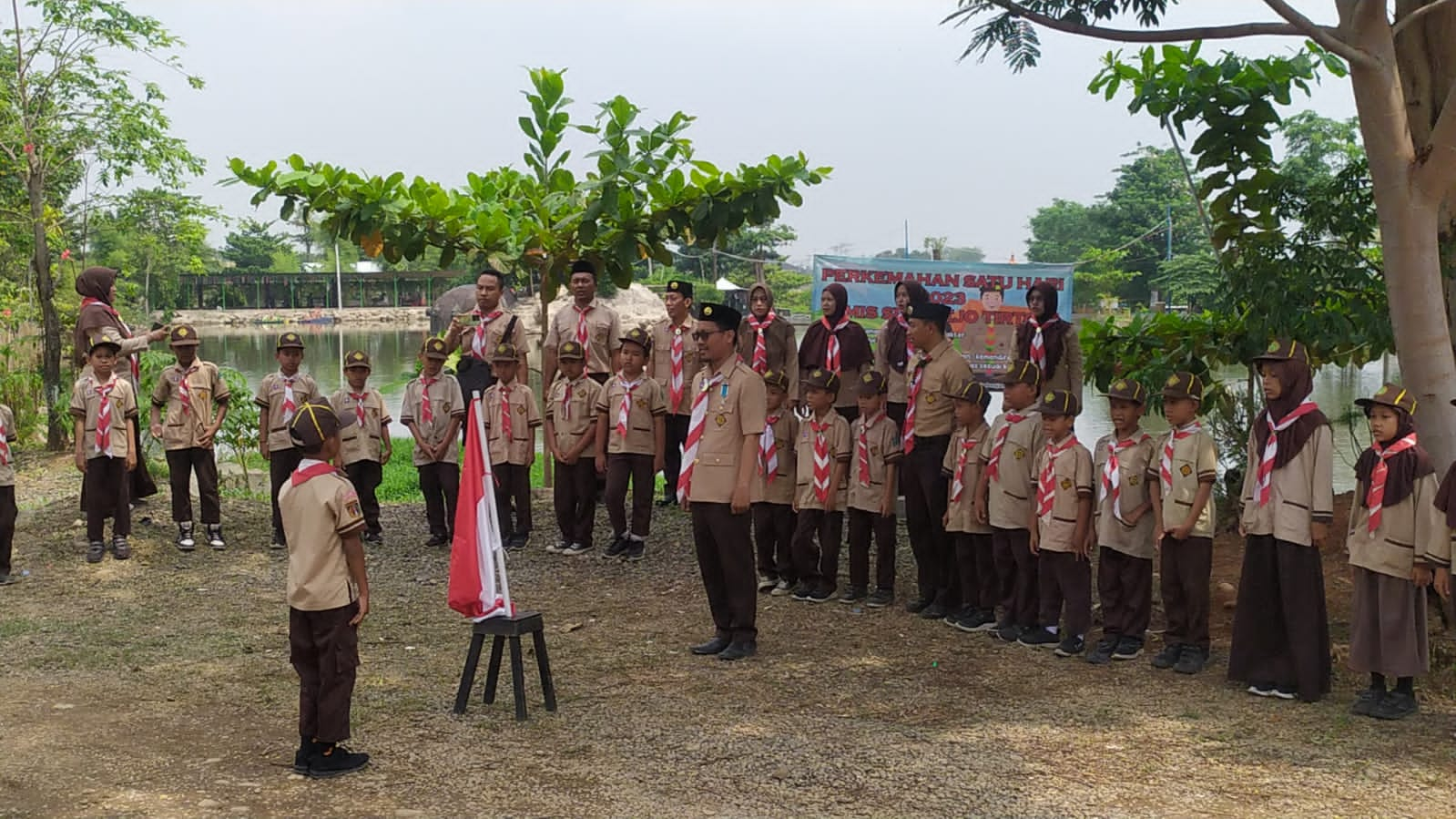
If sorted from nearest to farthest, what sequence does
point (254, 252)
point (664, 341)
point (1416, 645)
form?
point (1416, 645) < point (664, 341) < point (254, 252)

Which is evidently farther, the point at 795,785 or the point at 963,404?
the point at 963,404

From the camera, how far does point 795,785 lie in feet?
17.2

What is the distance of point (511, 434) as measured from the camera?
10.3 m

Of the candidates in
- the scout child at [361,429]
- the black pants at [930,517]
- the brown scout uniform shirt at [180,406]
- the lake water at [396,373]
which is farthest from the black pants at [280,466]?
the lake water at [396,373]

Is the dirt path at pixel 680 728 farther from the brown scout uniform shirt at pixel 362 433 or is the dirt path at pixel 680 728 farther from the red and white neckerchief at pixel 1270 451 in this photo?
the brown scout uniform shirt at pixel 362 433

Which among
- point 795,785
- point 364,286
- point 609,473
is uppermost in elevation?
point 364,286

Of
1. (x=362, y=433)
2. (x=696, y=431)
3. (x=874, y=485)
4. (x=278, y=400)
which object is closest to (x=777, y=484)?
(x=874, y=485)

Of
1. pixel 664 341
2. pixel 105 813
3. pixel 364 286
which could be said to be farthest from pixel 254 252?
pixel 105 813

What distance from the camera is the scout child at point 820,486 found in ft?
27.8

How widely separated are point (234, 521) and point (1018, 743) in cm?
789

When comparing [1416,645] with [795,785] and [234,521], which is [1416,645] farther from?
[234,521]

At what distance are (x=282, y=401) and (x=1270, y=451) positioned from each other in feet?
23.2

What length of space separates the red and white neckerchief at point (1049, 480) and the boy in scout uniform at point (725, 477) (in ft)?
5.15

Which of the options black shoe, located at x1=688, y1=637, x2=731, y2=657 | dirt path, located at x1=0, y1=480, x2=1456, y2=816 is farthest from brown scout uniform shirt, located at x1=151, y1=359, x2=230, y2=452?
black shoe, located at x1=688, y1=637, x2=731, y2=657
